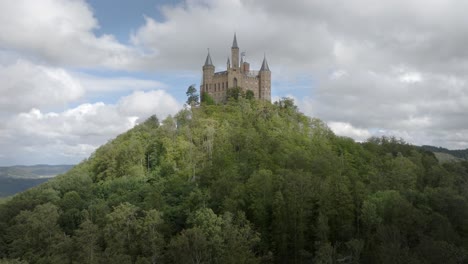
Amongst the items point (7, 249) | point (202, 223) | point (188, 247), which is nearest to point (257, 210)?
point (202, 223)

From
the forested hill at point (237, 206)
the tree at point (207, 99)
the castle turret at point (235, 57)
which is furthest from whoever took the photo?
the castle turret at point (235, 57)

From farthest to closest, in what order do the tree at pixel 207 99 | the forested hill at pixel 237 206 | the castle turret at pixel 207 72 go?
the castle turret at pixel 207 72, the tree at pixel 207 99, the forested hill at pixel 237 206

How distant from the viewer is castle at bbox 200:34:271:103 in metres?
102

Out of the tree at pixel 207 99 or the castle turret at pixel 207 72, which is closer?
the tree at pixel 207 99

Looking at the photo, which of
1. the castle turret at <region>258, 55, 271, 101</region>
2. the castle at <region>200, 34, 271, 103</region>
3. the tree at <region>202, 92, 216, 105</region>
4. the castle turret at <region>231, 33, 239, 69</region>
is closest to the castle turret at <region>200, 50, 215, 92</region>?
the castle at <region>200, 34, 271, 103</region>

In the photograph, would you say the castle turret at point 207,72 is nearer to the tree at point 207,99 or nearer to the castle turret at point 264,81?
the tree at point 207,99

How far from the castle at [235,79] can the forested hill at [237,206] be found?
14.1m

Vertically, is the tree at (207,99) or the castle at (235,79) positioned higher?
the castle at (235,79)

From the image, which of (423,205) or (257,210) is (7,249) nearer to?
(257,210)

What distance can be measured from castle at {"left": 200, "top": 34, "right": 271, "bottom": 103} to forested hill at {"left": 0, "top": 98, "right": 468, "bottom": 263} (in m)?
14.1

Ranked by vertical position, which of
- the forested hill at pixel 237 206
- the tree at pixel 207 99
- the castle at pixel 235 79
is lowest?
the forested hill at pixel 237 206

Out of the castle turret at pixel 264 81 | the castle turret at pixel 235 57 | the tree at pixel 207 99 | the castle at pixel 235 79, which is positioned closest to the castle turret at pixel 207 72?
the castle at pixel 235 79

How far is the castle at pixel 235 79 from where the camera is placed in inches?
4035

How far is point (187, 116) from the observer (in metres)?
88.5
